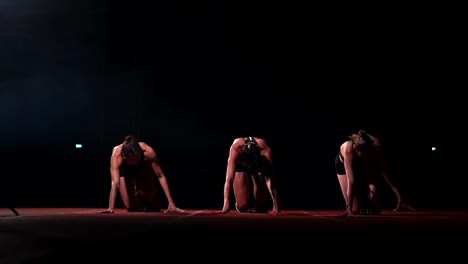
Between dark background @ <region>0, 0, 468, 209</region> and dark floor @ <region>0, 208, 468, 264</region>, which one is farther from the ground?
dark background @ <region>0, 0, 468, 209</region>

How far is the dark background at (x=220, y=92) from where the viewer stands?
10.5m

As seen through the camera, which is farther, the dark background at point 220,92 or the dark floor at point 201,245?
the dark background at point 220,92

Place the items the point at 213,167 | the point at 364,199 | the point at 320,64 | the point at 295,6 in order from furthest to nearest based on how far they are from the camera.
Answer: the point at 213,167 < the point at 320,64 < the point at 295,6 < the point at 364,199

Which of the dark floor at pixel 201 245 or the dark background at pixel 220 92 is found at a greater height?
the dark background at pixel 220 92

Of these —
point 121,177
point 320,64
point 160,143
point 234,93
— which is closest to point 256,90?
point 234,93

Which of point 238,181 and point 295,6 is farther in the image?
point 295,6

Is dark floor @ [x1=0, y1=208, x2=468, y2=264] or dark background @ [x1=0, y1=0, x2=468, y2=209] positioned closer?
dark floor @ [x1=0, y1=208, x2=468, y2=264]

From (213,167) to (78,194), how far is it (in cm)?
296

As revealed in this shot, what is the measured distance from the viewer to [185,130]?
40.2 ft

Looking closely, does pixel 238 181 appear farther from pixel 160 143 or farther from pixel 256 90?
pixel 160 143

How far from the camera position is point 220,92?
11570mm

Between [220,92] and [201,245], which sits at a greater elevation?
[220,92]

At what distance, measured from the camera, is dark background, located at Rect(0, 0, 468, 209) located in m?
10.5

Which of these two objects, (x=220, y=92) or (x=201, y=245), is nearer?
(x=201, y=245)
